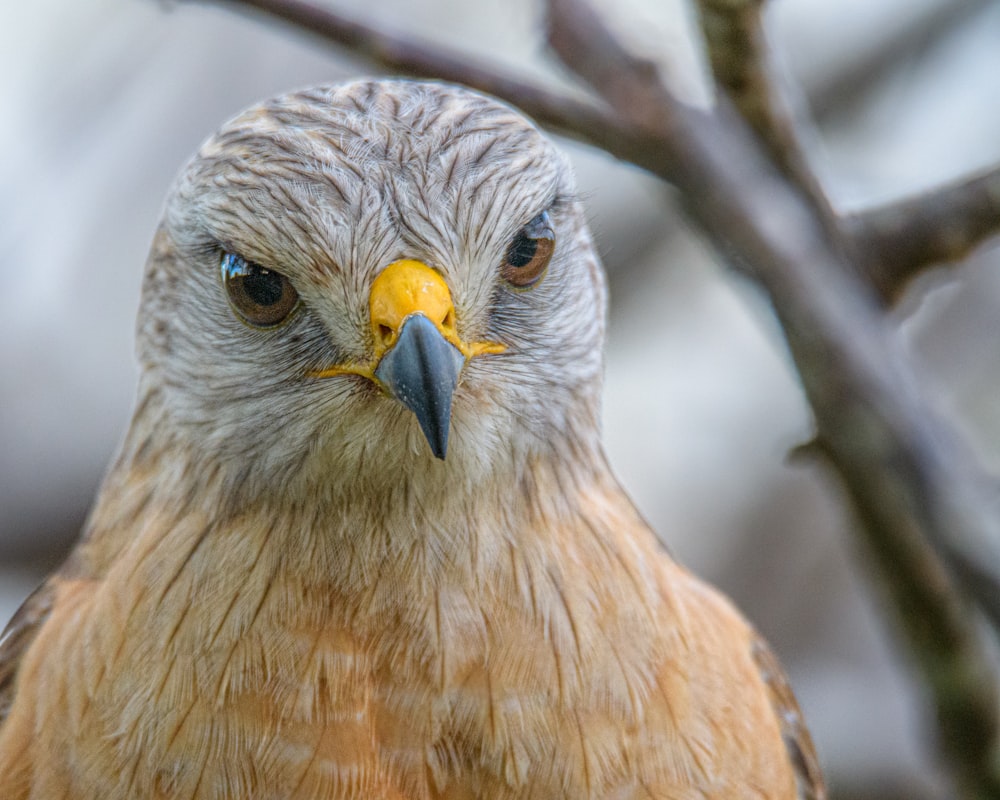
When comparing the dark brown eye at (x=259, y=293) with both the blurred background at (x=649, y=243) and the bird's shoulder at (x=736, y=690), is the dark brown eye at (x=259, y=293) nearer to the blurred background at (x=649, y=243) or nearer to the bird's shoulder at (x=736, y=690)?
the bird's shoulder at (x=736, y=690)

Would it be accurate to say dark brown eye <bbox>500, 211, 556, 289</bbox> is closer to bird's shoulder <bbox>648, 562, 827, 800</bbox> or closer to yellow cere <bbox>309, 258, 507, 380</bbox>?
yellow cere <bbox>309, 258, 507, 380</bbox>

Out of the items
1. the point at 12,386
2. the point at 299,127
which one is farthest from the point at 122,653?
the point at 12,386

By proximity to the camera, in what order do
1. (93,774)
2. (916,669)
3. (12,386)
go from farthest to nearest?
(12,386), (916,669), (93,774)

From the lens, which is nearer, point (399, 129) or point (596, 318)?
point (399, 129)

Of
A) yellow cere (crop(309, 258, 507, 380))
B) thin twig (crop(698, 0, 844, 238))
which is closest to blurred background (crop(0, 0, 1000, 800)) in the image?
thin twig (crop(698, 0, 844, 238))

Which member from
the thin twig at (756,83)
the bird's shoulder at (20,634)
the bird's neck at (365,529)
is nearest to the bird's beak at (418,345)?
the bird's neck at (365,529)

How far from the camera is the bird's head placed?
2338 millimetres

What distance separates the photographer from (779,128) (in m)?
2.66

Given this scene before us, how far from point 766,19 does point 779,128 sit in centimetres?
21

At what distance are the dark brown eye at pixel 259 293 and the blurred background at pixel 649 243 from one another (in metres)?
3.71

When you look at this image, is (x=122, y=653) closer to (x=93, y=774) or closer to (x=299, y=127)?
(x=93, y=774)

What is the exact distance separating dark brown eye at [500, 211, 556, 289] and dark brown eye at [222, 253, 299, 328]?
1.30 feet

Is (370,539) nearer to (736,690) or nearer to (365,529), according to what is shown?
(365,529)

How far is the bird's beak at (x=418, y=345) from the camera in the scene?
7.08 ft
